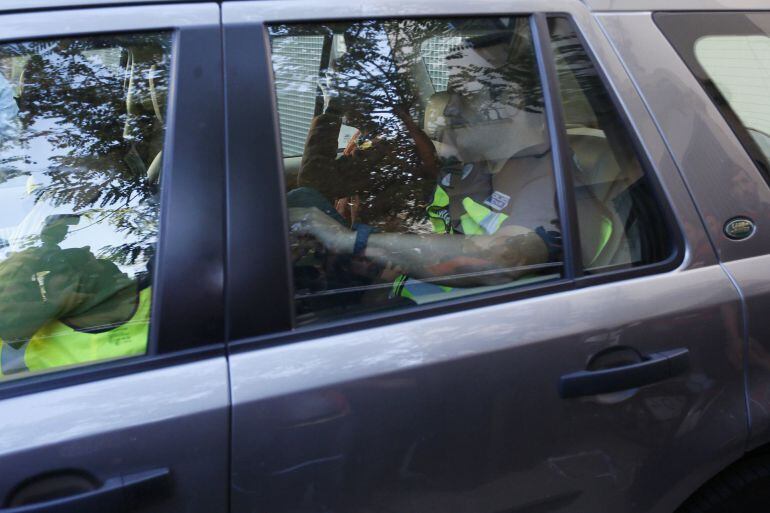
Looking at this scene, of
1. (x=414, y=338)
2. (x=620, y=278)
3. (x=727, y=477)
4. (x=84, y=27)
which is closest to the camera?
(x=84, y=27)

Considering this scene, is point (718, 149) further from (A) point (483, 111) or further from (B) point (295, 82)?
(B) point (295, 82)

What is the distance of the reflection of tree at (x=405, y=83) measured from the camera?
1677 millimetres

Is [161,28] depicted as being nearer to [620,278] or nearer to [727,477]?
[620,278]

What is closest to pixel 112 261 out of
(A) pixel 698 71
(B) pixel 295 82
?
(B) pixel 295 82

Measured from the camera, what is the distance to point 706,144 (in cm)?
177

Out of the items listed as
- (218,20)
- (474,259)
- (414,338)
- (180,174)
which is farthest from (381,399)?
(218,20)

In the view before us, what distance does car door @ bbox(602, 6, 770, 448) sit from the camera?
68.8 inches

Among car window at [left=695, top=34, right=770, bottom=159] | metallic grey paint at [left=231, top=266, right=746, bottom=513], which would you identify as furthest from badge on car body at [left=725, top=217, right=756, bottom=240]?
car window at [left=695, top=34, right=770, bottom=159]

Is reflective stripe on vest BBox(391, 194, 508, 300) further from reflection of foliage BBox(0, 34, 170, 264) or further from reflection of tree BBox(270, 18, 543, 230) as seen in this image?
reflection of foliage BBox(0, 34, 170, 264)

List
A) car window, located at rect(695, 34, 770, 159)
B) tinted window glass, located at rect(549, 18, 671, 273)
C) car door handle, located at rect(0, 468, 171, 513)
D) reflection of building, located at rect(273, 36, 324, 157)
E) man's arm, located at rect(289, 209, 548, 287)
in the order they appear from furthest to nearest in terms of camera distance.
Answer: car window, located at rect(695, 34, 770, 159), tinted window glass, located at rect(549, 18, 671, 273), man's arm, located at rect(289, 209, 548, 287), reflection of building, located at rect(273, 36, 324, 157), car door handle, located at rect(0, 468, 171, 513)

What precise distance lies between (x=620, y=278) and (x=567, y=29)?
0.61 metres

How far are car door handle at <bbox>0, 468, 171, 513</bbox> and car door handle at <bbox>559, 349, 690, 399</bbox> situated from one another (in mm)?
852

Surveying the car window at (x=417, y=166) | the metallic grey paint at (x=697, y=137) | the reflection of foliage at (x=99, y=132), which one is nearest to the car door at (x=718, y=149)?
the metallic grey paint at (x=697, y=137)

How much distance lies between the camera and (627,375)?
1621 millimetres
